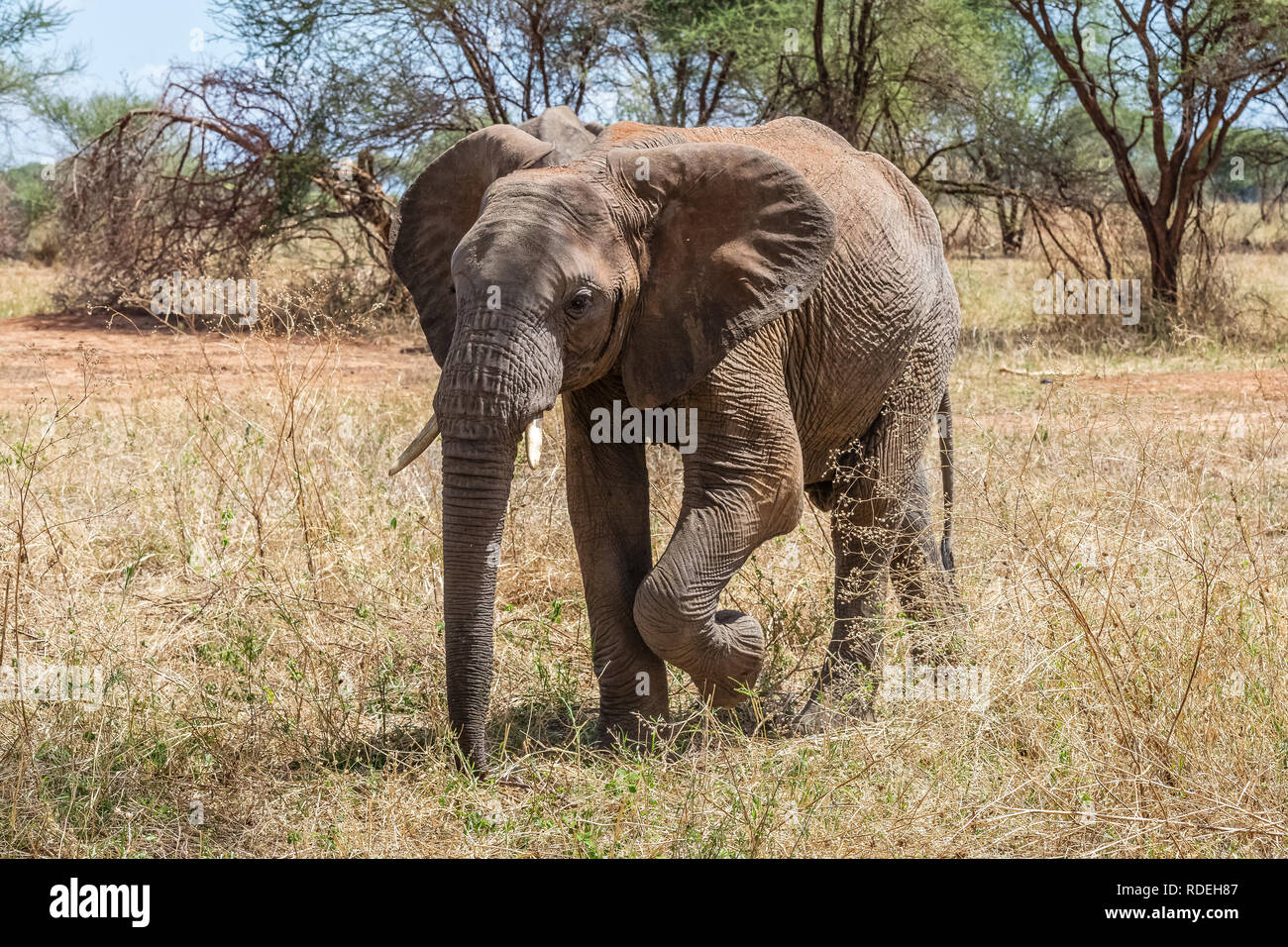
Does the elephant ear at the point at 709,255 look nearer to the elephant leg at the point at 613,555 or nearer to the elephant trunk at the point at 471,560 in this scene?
the elephant leg at the point at 613,555

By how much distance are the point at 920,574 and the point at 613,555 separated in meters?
1.29

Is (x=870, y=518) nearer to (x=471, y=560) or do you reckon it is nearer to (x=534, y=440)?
(x=534, y=440)

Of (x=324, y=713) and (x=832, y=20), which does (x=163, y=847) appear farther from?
(x=832, y=20)

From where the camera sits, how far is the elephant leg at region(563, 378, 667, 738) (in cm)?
448

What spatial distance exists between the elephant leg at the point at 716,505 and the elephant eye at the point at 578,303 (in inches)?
19.5

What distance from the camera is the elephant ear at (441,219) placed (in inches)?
171

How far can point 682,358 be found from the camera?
406 centimetres

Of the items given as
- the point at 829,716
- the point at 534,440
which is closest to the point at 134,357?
the point at 534,440

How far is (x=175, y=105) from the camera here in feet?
46.9

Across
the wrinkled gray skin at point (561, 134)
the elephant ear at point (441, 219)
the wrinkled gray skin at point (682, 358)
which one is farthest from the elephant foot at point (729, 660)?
the wrinkled gray skin at point (561, 134)

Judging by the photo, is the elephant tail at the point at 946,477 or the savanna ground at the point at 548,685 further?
the elephant tail at the point at 946,477

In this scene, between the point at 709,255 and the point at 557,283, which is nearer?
the point at 557,283

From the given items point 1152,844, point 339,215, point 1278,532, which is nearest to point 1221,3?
point 1278,532

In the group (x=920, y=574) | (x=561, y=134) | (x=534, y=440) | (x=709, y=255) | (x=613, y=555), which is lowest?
(x=920, y=574)
